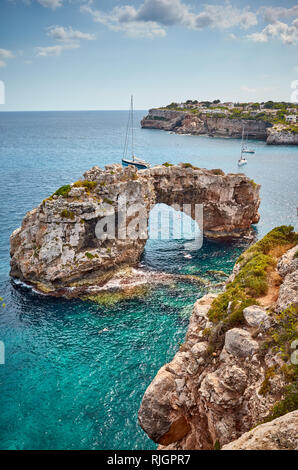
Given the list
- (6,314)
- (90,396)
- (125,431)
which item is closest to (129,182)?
(6,314)

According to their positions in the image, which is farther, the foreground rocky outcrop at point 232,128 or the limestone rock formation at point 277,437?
the foreground rocky outcrop at point 232,128

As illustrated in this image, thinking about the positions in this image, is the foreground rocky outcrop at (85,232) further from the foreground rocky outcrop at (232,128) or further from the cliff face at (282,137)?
the foreground rocky outcrop at (232,128)

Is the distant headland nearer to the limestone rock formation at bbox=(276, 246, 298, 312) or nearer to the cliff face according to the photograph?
the cliff face

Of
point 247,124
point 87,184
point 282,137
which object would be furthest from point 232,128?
point 87,184

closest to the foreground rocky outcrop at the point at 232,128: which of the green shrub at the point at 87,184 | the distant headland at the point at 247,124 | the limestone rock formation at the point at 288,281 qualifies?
the distant headland at the point at 247,124

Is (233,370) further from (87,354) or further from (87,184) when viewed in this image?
(87,184)
